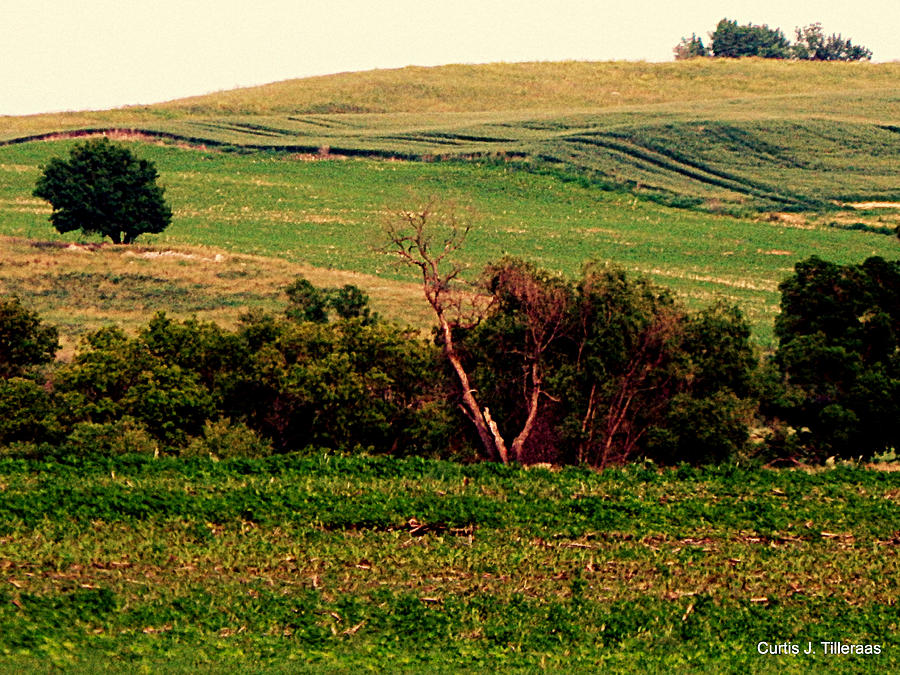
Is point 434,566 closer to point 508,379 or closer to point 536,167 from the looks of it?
point 508,379

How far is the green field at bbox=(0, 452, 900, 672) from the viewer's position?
1509 centimetres

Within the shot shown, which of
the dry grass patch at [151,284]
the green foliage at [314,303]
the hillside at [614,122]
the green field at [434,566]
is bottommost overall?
the dry grass patch at [151,284]

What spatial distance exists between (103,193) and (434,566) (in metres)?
78.5

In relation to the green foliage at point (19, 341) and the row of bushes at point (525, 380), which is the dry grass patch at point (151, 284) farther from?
the row of bushes at point (525, 380)

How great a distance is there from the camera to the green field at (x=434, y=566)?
15086 mm

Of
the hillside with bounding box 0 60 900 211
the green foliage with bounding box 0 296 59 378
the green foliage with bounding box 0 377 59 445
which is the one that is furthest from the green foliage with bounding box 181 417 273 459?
the hillside with bounding box 0 60 900 211

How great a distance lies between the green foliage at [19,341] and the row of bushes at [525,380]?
0.21ft

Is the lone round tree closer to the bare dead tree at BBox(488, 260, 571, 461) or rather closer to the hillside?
the hillside

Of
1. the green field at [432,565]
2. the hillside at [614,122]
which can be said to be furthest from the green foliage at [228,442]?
the hillside at [614,122]

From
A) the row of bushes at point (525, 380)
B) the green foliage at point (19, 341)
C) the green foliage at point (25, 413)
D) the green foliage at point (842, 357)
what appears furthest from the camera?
the green foliage at point (19, 341)

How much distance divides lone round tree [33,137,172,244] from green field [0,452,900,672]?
237 feet

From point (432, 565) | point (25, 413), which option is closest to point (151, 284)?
point (25, 413)

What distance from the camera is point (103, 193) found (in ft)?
300

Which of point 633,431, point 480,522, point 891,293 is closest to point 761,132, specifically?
point 891,293
